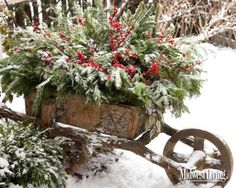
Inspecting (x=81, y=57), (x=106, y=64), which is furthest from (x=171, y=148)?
(x=81, y=57)

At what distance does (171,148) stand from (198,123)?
54.1 inches

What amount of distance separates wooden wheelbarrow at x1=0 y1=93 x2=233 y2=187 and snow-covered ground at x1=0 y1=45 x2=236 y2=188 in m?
0.21

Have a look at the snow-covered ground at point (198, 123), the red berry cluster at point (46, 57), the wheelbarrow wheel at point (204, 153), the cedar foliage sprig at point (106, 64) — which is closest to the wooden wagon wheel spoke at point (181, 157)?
the wheelbarrow wheel at point (204, 153)

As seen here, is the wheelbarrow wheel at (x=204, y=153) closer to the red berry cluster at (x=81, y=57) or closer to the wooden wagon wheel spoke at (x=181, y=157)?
the wooden wagon wheel spoke at (x=181, y=157)

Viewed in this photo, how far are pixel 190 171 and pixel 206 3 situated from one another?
439cm

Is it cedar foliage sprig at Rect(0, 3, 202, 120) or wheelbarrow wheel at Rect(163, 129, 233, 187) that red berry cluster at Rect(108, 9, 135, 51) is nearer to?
cedar foliage sprig at Rect(0, 3, 202, 120)

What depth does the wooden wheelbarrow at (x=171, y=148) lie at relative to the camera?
254 centimetres

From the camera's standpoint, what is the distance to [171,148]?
2854 mm

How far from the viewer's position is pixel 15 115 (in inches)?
109

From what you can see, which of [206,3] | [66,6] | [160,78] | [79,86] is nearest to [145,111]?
[160,78]

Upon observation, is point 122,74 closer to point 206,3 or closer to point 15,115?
point 15,115

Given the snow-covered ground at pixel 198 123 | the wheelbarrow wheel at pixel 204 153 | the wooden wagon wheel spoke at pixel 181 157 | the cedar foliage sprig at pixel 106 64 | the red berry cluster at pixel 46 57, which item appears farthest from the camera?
the snow-covered ground at pixel 198 123

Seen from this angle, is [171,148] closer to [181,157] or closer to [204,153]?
[181,157]

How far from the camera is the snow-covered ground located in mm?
2990
